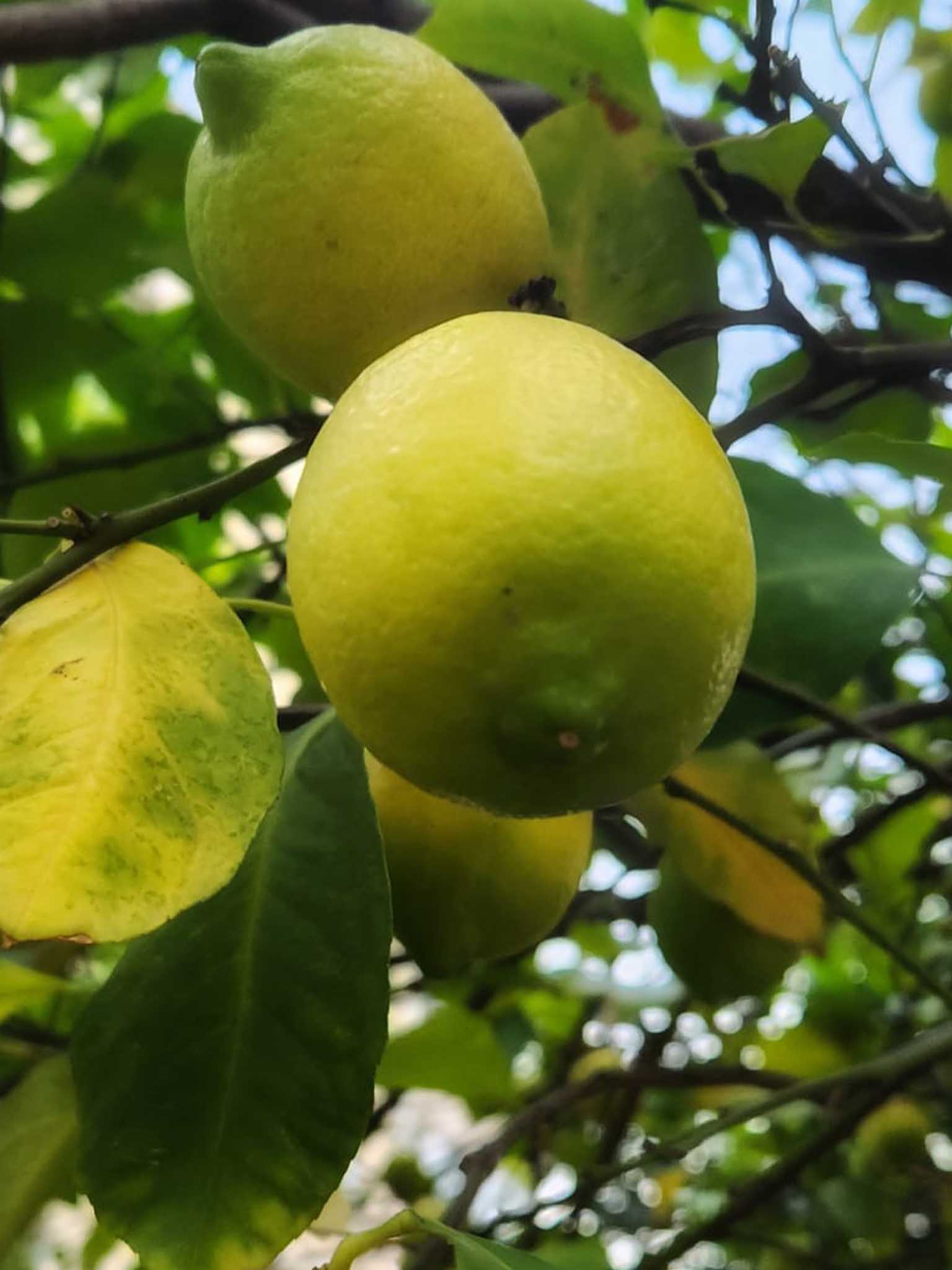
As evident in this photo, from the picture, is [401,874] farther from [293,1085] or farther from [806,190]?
[806,190]

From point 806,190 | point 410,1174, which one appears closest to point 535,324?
point 806,190

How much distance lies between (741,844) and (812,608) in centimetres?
16

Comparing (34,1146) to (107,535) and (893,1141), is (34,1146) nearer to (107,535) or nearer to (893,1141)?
(107,535)

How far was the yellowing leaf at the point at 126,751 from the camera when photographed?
1.13 feet

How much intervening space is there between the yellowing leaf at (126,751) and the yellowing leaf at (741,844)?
1.27 ft

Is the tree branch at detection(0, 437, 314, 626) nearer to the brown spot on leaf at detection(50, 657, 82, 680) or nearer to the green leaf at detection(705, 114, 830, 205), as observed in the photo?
the brown spot on leaf at detection(50, 657, 82, 680)

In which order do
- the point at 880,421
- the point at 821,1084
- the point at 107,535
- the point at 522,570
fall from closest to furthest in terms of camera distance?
the point at 522,570, the point at 107,535, the point at 821,1084, the point at 880,421

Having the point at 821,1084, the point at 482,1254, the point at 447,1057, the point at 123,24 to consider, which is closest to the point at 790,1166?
the point at 821,1084

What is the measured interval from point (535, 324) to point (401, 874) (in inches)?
13.2

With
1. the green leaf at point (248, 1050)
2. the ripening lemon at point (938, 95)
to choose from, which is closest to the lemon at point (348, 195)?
the green leaf at point (248, 1050)

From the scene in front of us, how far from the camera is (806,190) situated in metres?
0.80

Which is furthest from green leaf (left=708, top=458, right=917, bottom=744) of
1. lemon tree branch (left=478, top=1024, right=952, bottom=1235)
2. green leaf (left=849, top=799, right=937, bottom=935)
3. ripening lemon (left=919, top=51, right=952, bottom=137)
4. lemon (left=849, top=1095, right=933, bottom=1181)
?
lemon (left=849, top=1095, right=933, bottom=1181)

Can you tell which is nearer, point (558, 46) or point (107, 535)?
point (107, 535)

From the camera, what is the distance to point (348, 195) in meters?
0.47
